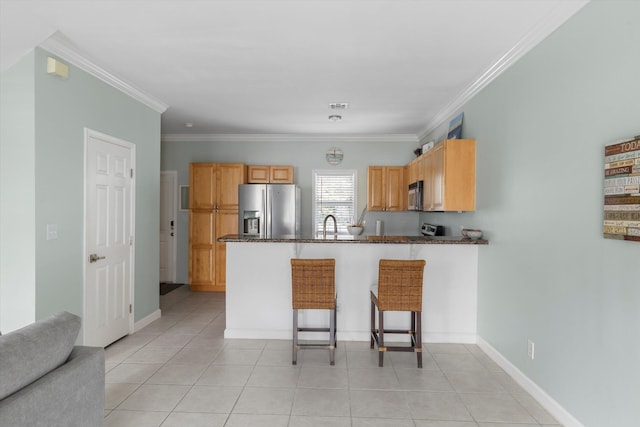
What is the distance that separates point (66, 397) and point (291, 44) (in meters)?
2.63

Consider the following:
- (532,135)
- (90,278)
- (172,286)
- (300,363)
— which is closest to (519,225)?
(532,135)

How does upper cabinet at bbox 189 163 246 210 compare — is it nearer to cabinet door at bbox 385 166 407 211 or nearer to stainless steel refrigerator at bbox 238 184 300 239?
stainless steel refrigerator at bbox 238 184 300 239

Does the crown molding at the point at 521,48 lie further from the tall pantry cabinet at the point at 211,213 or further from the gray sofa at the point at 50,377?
the tall pantry cabinet at the point at 211,213

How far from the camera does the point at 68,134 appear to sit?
306cm

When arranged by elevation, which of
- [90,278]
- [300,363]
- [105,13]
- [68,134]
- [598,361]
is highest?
[105,13]

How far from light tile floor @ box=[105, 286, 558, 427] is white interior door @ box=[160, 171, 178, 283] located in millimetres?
2816

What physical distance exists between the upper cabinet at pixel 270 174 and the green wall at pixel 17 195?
3757mm

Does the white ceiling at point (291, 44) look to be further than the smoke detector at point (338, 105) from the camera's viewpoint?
No

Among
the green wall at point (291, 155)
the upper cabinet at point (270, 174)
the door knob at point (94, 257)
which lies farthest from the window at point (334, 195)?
the door knob at point (94, 257)

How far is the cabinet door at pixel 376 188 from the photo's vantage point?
6.27m

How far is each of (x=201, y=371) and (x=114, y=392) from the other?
2.11 ft

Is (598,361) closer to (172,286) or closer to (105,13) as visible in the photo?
(105,13)

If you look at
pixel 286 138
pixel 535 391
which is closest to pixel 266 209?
pixel 286 138

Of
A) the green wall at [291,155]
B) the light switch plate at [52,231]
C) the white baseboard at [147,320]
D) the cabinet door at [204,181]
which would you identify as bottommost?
the white baseboard at [147,320]
